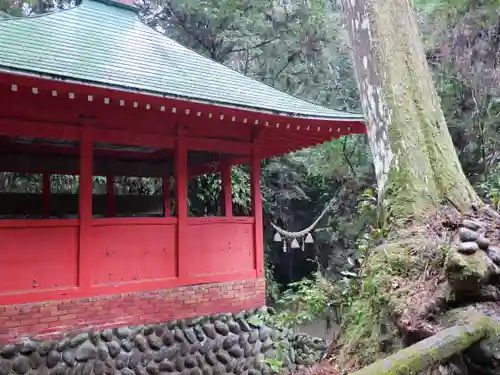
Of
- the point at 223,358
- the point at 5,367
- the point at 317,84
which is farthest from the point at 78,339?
the point at 317,84

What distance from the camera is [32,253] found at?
14.7 ft

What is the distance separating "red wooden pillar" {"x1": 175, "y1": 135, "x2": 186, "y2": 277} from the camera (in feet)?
18.2

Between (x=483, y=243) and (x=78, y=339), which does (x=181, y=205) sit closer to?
(x=78, y=339)

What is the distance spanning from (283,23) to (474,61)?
5117mm

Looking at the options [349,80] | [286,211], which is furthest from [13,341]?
[349,80]

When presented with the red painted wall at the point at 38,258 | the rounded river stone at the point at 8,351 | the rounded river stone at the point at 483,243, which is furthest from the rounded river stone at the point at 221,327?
the rounded river stone at the point at 483,243

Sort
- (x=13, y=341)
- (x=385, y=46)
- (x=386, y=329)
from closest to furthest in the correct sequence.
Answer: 1. (x=386, y=329)
2. (x=385, y=46)
3. (x=13, y=341)

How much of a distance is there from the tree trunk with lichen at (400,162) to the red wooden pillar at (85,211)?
3.22m

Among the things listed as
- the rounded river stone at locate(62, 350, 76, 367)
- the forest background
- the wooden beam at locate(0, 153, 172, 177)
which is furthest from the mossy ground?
the forest background

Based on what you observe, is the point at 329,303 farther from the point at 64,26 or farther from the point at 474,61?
the point at 474,61

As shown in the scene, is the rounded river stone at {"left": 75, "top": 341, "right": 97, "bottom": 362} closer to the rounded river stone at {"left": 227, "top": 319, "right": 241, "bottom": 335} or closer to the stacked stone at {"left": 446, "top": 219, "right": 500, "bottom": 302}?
the rounded river stone at {"left": 227, "top": 319, "right": 241, "bottom": 335}

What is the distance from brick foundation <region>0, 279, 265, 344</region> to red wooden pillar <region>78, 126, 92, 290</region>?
0.94 ft

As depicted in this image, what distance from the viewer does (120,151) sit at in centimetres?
734

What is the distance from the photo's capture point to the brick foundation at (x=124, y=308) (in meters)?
4.36
